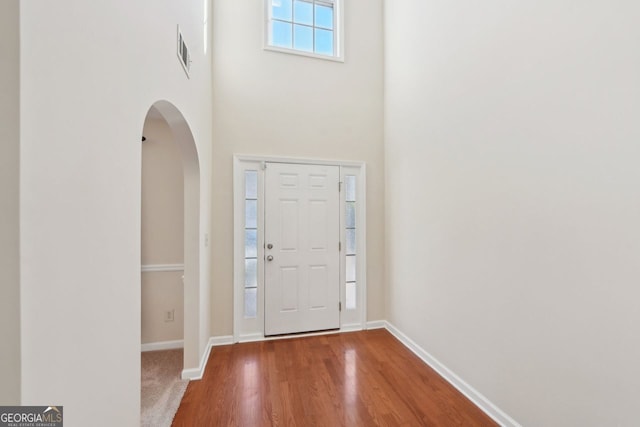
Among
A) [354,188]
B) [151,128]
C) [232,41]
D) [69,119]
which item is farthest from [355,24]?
Answer: [69,119]

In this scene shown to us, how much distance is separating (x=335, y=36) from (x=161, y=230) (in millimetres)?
3136

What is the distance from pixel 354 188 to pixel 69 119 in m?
2.85

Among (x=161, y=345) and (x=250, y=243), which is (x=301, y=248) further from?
(x=161, y=345)

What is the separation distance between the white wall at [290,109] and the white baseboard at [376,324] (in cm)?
7

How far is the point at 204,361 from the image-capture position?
8.09 feet

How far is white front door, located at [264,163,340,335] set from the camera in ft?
10.1

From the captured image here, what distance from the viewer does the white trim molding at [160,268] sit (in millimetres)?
2717

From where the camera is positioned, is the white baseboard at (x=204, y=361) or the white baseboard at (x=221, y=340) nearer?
the white baseboard at (x=204, y=361)

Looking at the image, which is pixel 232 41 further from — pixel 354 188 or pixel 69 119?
pixel 69 119

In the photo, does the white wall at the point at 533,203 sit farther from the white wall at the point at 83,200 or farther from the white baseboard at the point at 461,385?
the white wall at the point at 83,200

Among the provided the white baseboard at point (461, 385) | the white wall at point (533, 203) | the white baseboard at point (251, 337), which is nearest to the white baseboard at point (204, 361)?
the white baseboard at point (251, 337)
